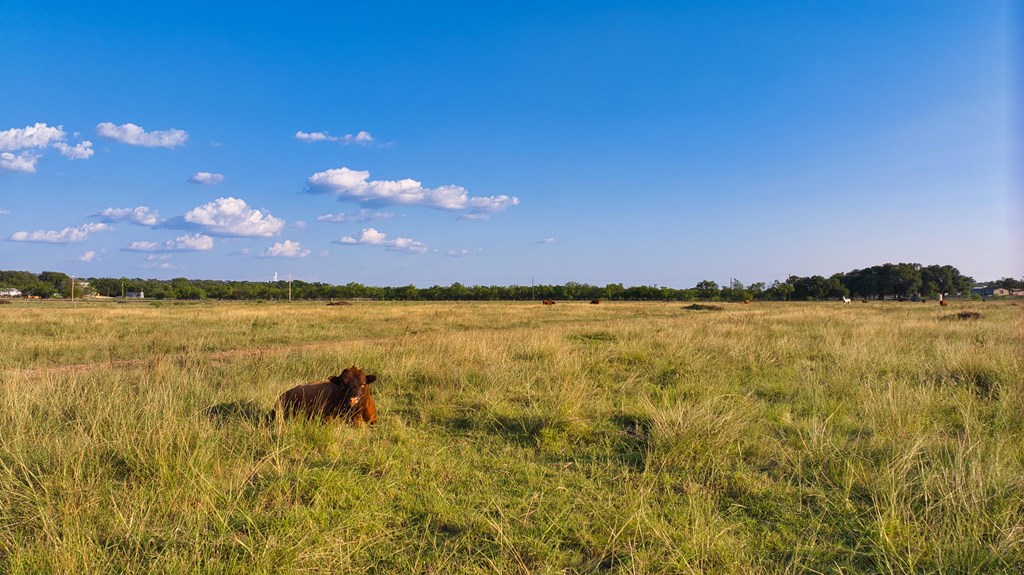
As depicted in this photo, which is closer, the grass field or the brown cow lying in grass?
the grass field

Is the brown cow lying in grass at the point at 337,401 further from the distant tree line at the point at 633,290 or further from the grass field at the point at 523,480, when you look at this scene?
the distant tree line at the point at 633,290

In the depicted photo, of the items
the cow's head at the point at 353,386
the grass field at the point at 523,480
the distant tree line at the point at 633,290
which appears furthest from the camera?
the distant tree line at the point at 633,290

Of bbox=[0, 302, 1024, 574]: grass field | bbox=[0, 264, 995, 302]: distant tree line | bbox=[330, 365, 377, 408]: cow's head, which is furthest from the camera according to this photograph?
bbox=[0, 264, 995, 302]: distant tree line

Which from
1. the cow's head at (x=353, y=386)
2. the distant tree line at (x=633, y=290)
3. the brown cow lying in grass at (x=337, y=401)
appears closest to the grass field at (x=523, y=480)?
the brown cow lying in grass at (x=337, y=401)

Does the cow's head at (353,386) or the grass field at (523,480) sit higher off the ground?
the cow's head at (353,386)

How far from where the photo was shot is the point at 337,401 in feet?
18.3

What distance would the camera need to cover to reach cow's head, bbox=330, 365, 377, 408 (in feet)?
17.6

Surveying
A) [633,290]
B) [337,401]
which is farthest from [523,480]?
[633,290]

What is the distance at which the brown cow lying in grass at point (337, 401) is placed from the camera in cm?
539

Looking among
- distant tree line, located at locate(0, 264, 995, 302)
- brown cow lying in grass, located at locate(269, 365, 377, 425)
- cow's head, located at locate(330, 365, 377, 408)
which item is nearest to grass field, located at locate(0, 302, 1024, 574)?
brown cow lying in grass, located at locate(269, 365, 377, 425)

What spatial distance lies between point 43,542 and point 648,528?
377 centimetres

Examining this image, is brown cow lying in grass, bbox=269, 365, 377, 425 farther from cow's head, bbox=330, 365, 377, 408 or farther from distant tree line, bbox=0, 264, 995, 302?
distant tree line, bbox=0, 264, 995, 302

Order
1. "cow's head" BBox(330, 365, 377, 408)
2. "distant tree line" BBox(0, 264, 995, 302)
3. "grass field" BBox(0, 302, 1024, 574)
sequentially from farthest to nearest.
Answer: "distant tree line" BBox(0, 264, 995, 302)
"cow's head" BBox(330, 365, 377, 408)
"grass field" BBox(0, 302, 1024, 574)

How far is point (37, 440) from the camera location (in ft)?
14.2
